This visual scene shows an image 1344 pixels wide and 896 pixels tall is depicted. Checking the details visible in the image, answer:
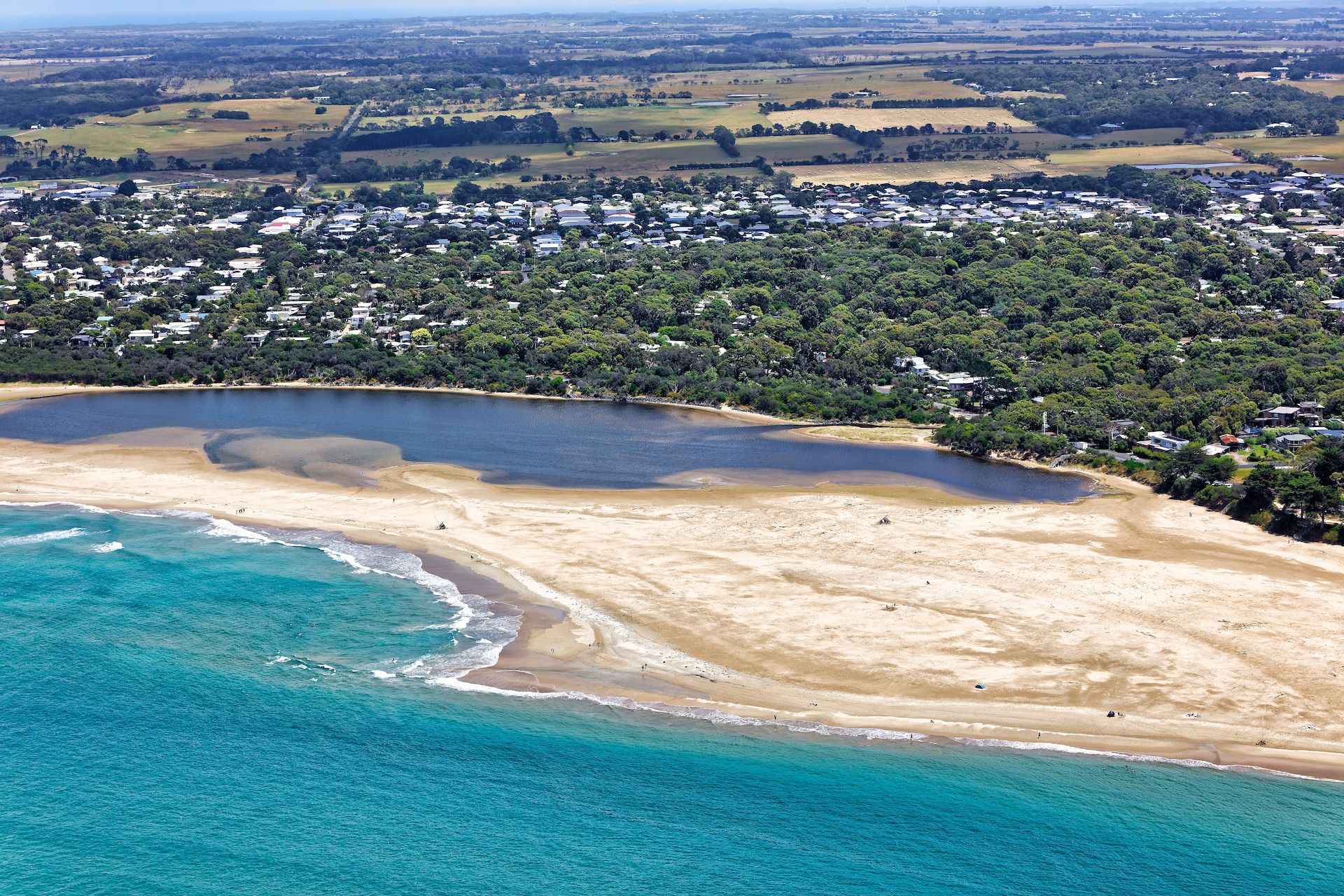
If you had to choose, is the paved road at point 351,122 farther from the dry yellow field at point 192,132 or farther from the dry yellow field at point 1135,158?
the dry yellow field at point 1135,158

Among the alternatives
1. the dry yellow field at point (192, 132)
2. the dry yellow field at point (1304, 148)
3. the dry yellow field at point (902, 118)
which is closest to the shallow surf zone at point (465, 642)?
the dry yellow field at point (192, 132)

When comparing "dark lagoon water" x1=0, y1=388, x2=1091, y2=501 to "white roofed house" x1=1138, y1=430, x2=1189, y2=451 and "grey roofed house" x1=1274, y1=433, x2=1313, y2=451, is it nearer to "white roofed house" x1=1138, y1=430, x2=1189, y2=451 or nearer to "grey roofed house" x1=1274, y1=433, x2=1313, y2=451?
"white roofed house" x1=1138, y1=430, x2=1189, y2=451

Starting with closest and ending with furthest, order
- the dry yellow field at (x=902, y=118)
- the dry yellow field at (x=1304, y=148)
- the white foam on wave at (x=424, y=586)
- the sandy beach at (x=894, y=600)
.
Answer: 1. the sandy beach at (x=894, y=600)
2. the white foam on wave at (x=424, y=586)
3. the dry yellow field at (x=1304, y=148)
4. the dry yellow field at (x=902, y=118)

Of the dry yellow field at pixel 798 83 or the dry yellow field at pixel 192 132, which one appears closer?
the dry yellow field at pixel 192 132

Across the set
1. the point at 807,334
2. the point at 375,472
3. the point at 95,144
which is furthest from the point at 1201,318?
the point at 95,144

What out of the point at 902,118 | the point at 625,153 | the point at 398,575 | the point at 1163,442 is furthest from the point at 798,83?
the point at 398,575

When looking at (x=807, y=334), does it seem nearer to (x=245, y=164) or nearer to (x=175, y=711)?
(x=175, y=711)

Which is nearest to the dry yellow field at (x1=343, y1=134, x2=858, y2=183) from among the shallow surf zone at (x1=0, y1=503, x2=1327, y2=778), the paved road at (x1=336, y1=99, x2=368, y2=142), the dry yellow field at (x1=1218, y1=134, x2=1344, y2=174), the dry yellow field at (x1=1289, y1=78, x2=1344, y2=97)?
the paved road at (x1=336, y1=99, x2=368, y2=142)
